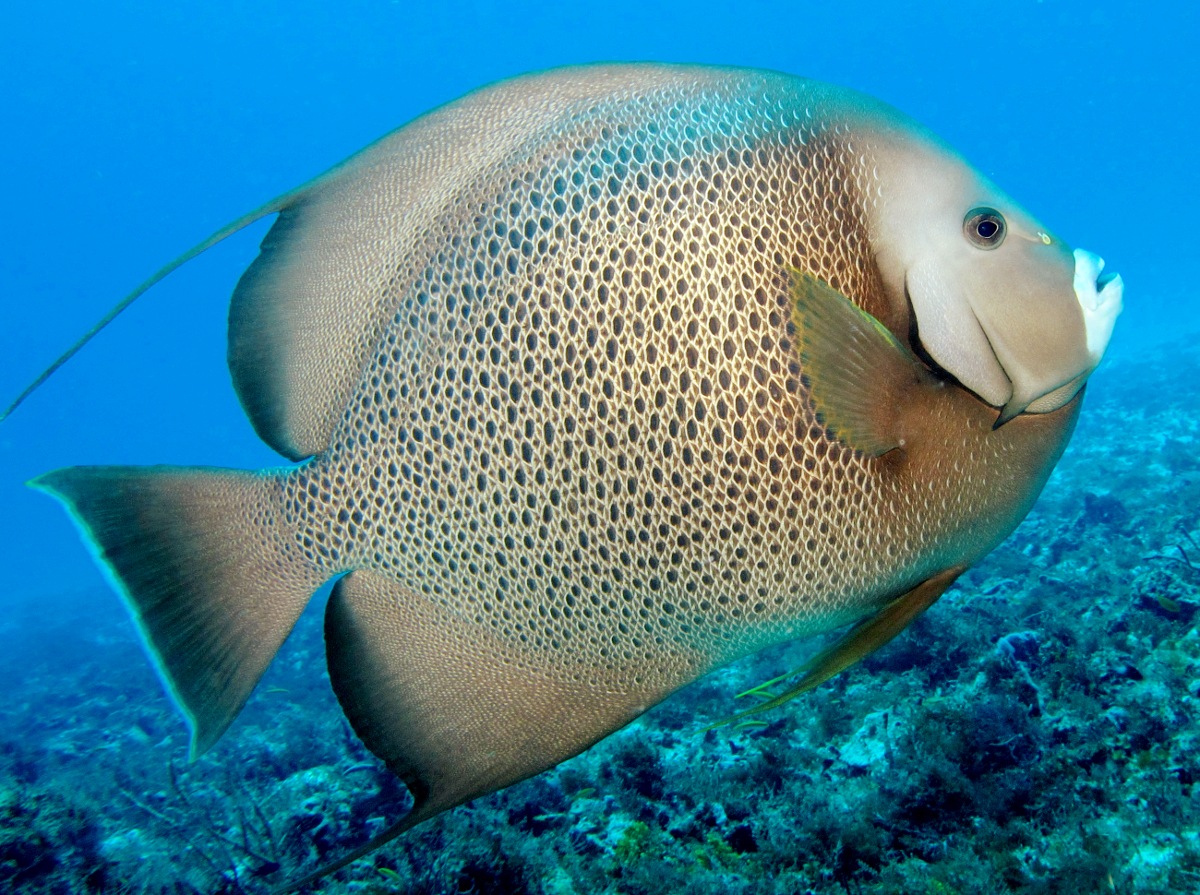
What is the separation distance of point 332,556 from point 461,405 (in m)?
0.41

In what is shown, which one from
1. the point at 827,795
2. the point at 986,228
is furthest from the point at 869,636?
the point at 827,795

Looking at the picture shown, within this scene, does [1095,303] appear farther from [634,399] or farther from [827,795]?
A: [827,795]

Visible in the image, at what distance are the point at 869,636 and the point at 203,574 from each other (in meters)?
1.21

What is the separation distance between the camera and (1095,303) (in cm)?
95

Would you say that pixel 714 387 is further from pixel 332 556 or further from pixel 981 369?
pixel 332 556

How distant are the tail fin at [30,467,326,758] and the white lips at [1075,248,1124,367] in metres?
1.36

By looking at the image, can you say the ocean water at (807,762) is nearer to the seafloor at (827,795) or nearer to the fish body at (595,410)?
the seafloor at (827,795)

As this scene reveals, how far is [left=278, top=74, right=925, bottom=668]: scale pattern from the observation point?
3.23ft

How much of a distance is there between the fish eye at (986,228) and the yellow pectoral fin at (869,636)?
573mm

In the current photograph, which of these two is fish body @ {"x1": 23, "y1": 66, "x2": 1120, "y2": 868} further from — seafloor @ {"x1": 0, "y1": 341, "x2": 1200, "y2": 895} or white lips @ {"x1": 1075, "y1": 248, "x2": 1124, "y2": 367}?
seafloor @ {"x1": 0, "y1": 341, "x2": 1200, "y2": 895}

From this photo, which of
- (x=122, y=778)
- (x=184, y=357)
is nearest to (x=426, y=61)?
(x=184, y=357)

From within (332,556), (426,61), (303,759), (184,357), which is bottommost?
(303,759)

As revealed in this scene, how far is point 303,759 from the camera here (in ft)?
19.6

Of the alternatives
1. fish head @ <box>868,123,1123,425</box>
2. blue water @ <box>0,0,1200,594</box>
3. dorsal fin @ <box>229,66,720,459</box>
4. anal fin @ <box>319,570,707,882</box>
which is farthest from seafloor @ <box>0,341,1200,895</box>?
blue water @ <box>0,0,1200,594</box>
